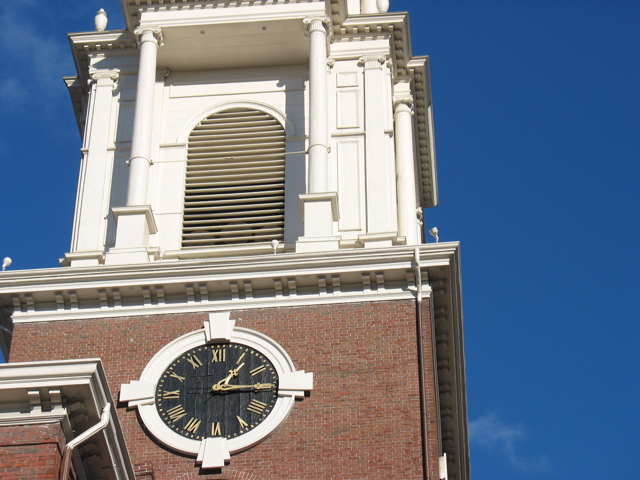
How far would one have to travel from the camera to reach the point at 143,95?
99.3 feet

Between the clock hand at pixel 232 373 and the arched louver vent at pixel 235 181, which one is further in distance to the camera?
the arched louver vent at pixel 235 181

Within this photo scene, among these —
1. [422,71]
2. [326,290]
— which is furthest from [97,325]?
[422,71]

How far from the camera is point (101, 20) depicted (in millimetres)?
33281

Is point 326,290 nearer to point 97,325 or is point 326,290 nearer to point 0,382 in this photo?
point 97,325

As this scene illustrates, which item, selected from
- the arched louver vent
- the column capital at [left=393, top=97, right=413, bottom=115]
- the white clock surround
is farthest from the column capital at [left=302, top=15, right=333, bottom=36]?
the white clock surround

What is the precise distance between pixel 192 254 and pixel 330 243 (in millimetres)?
2396

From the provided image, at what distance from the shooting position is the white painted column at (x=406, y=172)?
30.5 meters

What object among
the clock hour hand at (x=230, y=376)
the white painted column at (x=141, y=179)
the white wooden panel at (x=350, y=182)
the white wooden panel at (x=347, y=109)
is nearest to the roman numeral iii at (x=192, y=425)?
the clock hour hand at (x=230, y=376)

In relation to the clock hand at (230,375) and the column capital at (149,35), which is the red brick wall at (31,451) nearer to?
the clock hand at (230,375)

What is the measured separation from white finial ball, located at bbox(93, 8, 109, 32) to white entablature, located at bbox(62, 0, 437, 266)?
0.93m

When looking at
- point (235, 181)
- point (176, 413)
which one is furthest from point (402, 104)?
point (176, 413)

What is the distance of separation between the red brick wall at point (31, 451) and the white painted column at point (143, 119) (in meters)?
8.86

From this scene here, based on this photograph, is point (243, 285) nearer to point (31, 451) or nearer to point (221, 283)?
point (221, 283)

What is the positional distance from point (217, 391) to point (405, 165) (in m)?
7.26
